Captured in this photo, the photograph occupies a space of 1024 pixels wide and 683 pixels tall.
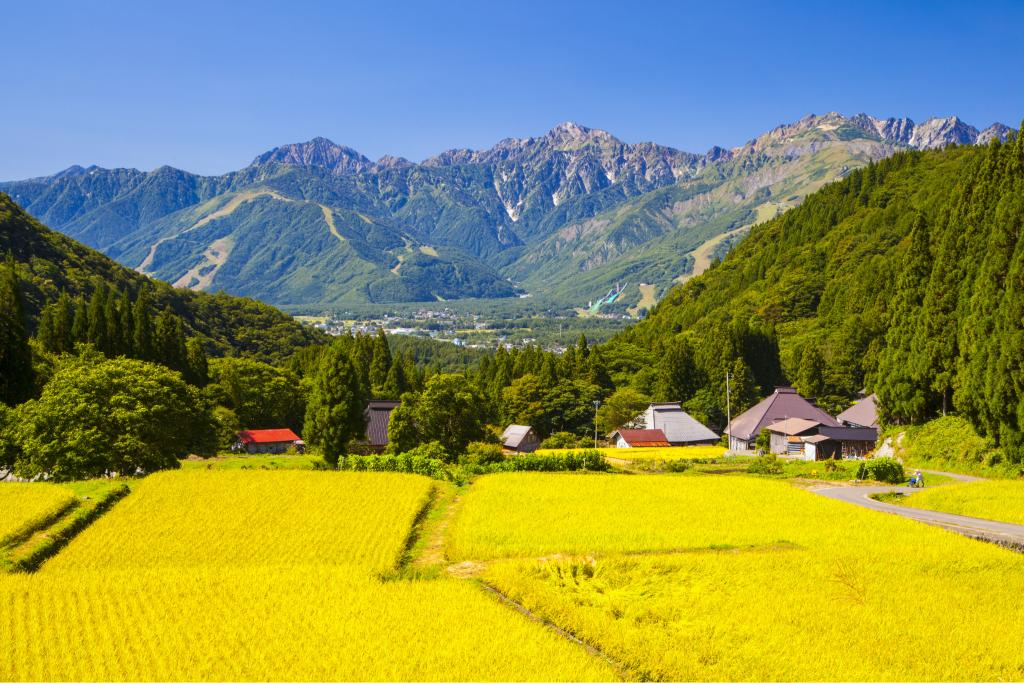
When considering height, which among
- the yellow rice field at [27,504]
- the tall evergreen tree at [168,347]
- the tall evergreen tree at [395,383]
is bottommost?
the yellow rice field at [27,504]

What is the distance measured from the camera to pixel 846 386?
4006 inches

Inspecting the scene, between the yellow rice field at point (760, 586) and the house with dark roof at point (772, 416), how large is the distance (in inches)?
1862

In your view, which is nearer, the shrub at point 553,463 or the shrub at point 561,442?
the shrub at point 553,463

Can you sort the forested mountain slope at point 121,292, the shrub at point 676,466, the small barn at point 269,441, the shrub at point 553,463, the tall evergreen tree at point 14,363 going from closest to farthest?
the shrub at point 553,463 < the tall evergreen tree at point 14,363 < the shrub at point 676,466 < the small barn at point 269,441 < the forested mountain slope at point 121,292

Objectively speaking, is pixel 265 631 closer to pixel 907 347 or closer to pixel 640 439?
pixel 907 347

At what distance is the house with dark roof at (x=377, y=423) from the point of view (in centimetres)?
8131

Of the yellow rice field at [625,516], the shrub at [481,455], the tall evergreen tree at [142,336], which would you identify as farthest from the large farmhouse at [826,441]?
the tall evergreen tree at [142,336]

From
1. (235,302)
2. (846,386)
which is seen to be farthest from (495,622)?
(235,302)

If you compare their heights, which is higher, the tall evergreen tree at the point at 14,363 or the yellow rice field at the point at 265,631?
the tall evergreen tree at the point at 14,363

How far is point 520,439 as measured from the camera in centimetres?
8781

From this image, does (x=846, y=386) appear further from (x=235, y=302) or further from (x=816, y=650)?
(x=235, y=302)

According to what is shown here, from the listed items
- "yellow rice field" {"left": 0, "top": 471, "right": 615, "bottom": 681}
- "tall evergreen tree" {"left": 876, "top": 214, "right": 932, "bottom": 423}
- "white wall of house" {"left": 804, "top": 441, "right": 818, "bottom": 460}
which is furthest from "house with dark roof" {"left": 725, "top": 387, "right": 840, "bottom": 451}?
"yellow rice field" {"left": 0, "top": 471, "right": 615, "bottom": 681}

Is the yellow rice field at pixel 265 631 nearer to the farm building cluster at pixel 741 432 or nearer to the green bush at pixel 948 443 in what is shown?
the green bush at pixel 948 443

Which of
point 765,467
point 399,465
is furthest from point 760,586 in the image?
point 765,467
